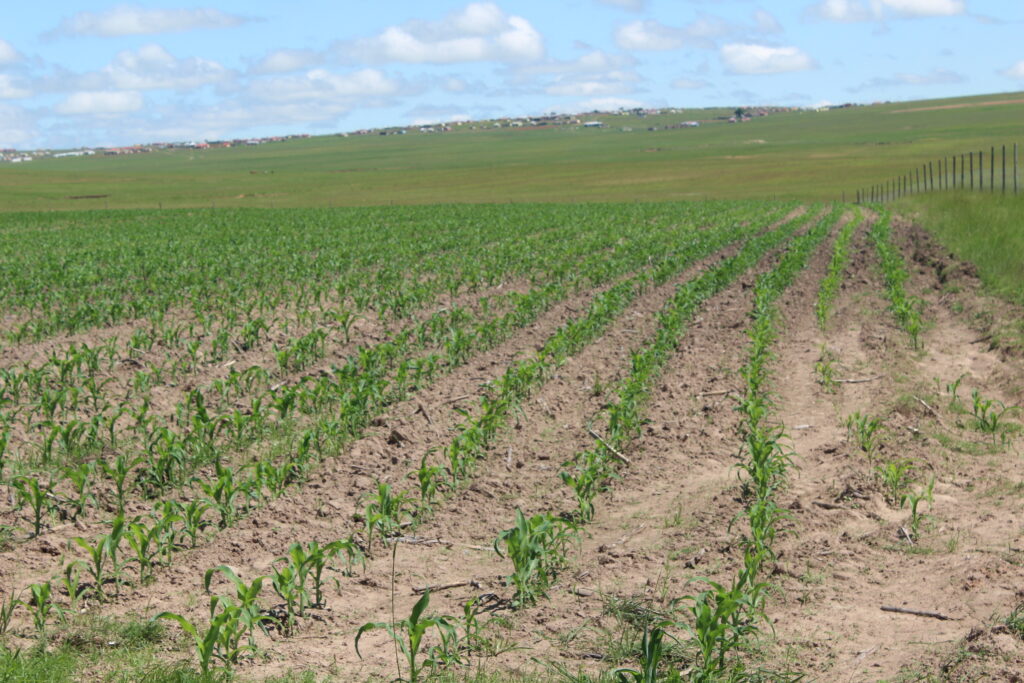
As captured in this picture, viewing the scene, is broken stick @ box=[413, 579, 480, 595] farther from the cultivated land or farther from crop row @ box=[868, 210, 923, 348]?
crop row @ box=[868, 210, 923, 348]

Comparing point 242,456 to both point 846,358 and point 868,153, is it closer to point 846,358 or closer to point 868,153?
point 846,358

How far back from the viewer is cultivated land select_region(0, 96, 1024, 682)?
5.10 meters

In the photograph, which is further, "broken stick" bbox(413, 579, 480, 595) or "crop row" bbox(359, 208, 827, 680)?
"broken stick" bbox(413, 579, 480, 595)

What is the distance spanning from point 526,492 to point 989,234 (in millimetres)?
17381

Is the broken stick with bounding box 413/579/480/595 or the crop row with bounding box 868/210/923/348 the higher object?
the crop row with bounding box 868/210/923/348

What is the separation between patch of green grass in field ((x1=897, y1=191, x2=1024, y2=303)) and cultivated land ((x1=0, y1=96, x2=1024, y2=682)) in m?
0.27

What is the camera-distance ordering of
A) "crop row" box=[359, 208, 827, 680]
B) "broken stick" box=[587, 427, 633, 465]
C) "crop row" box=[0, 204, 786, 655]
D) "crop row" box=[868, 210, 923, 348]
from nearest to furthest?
"crop row" box=[359, 208, 827, 680] < "crop row" box=[0, 204, 786, 655] < "broken stick" box=[587, 427, 633, 465] < "crop row" box=[868, 210, 923, 348]

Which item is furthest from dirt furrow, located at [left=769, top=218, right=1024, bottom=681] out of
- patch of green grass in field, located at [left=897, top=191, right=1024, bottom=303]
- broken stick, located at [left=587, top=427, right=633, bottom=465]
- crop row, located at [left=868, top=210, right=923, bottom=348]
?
patch of green grass in field, located at [left=897, top=191, right=1024, bottom=303]

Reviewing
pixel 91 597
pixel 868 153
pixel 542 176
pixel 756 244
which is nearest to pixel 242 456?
pixel 91 597

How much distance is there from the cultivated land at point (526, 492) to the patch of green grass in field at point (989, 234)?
Result: 27cm

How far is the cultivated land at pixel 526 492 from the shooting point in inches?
201

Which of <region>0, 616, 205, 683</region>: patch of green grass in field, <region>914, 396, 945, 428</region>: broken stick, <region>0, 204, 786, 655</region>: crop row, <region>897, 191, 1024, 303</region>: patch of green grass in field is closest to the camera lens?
<region>0, 616, 205, 683</region>: patch of green grass in field

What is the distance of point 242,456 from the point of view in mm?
8734

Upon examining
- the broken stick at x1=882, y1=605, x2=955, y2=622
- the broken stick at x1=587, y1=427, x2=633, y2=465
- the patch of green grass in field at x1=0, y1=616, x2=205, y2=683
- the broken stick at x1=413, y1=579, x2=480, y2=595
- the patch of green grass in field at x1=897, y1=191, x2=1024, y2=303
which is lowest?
the broken stick at x1=413, y1=579, x2=480, y2=595
